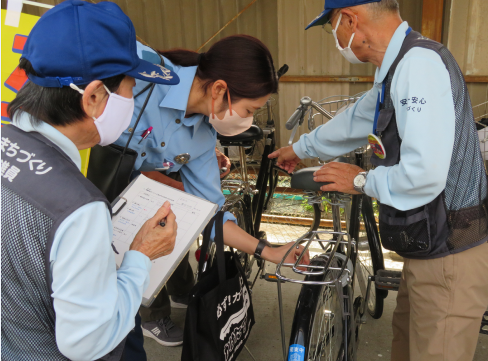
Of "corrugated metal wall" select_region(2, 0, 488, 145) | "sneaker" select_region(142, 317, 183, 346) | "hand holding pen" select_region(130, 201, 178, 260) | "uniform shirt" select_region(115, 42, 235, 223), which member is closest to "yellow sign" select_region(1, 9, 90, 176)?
"uniform shirt" select_region(115, 42, 235, 223)

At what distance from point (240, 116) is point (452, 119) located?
79cm

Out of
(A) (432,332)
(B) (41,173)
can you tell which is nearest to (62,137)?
(B) (41,173)

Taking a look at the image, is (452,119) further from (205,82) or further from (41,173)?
(41,173)

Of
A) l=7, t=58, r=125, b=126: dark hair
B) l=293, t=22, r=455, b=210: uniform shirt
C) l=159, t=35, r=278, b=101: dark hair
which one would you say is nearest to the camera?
l=7, t=58, r=125, b=126: dark hair

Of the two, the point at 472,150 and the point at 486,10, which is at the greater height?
the point at 486,10

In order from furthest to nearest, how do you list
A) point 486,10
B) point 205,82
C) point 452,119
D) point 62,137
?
1. point 486,10
2. point 205,82
3. point 452,119
4. point 62,137

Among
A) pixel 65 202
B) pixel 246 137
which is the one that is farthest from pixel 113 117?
pixel 246 137

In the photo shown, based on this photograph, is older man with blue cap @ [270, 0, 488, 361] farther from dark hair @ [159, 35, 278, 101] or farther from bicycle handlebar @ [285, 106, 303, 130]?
bicycle handlebar @ [285, 106, 303, 130]

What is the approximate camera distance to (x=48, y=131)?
90 centimetres

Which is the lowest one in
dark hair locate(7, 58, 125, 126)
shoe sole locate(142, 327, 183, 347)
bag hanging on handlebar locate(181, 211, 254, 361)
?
shoe sole locate(142, 327, 183, 347)

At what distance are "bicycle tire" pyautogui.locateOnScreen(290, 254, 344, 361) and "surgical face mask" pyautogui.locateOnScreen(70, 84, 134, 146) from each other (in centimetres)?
92

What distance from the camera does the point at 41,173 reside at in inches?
32.7

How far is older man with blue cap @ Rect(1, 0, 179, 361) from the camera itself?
2.66 ft

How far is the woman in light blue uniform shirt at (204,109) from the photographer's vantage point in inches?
61.2
